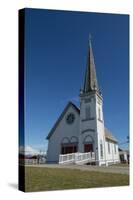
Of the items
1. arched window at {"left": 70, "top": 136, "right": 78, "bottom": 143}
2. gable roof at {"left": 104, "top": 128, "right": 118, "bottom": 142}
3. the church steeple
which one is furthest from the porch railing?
the church steeple

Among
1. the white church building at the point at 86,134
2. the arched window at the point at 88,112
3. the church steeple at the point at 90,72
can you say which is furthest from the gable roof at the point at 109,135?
the church steeple at the point at 90,72

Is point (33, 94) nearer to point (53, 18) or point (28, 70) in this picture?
point (28, 70)

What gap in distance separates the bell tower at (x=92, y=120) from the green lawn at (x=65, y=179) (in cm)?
45

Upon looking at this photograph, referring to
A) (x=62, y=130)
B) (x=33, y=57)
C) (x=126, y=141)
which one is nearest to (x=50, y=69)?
(x=33, y=57)

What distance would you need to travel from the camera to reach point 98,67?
12383 millimetres

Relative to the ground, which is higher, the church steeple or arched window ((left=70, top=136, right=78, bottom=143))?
the church steeple

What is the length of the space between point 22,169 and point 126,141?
234 centimetres

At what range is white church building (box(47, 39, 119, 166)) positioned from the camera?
12211 millimetres

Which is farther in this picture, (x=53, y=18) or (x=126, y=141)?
(x=126, y=141)

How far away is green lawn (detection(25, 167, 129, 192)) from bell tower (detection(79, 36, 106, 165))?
45 centimetres

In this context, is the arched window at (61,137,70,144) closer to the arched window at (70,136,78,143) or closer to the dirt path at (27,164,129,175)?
the arched window at (70,136,78,143)

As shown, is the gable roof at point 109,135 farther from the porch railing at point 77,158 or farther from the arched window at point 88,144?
the porch railing at point 77,158

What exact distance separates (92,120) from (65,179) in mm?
1404

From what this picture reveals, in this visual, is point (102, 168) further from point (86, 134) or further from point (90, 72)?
point (90, 72)
